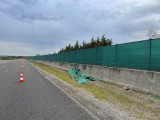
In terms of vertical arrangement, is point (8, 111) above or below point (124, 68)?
below

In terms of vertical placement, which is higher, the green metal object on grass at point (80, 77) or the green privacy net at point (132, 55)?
the green privacy net at point (132, 55)

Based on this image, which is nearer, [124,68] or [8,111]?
[8,111]

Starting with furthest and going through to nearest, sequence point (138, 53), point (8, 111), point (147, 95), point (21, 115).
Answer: point (138, 53), point (147, 95), point (8, 111), point (21, 115)

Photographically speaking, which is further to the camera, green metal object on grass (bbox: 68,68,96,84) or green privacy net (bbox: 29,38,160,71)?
green metal object on grass (bbox: 68,68,96,84)

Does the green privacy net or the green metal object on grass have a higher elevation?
the green privacy net

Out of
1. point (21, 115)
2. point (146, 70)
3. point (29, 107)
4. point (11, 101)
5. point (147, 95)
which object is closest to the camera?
point (21, 115)

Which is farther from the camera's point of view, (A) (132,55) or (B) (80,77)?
(B) (80,77)

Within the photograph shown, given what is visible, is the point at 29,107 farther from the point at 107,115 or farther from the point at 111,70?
the point at 111,70

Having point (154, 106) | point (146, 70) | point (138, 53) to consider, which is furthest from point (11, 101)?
point (138, 53)

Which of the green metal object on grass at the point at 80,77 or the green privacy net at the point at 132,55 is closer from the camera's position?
the green privacy net at the point at 132,55

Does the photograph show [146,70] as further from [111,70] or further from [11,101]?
[11,101]

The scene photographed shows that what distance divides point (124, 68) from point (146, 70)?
2939 millimetres

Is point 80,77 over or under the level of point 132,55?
under

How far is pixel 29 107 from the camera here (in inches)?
350
